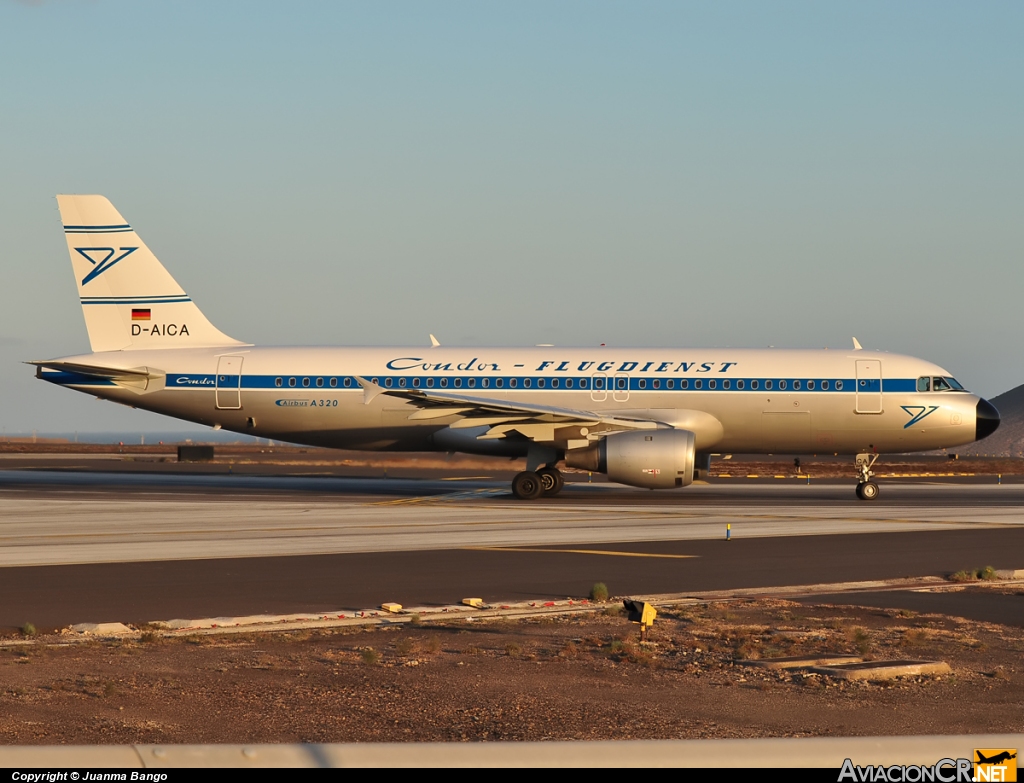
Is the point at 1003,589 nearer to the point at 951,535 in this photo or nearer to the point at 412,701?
the point at 951,535

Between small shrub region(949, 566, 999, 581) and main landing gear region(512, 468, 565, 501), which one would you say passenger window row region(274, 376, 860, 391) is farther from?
small shrub region(949, 566, 999, 581)

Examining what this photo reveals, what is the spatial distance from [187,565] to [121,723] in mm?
10030

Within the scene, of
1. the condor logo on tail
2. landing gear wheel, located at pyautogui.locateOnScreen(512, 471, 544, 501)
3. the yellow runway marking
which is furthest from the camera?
the condor logo on tail

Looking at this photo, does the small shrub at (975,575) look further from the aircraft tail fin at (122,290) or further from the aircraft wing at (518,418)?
the aircraft tail fin at (122,290)

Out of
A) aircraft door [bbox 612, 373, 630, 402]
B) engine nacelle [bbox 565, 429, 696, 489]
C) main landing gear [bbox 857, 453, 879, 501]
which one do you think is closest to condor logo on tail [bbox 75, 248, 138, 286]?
aircraft door [bbox 612, 373, 630, 402]

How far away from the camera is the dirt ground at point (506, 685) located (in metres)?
7.21

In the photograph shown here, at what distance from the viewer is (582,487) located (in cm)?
3731

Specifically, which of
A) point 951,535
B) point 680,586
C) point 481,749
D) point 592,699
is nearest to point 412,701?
point 592,699

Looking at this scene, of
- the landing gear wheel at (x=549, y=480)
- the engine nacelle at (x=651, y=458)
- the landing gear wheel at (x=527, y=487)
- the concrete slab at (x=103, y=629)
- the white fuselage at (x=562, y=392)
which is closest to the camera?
the concrete slab at (x=103, y=629)


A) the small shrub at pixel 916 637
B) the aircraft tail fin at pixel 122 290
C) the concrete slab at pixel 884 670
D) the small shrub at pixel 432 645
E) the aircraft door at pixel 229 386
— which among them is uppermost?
the aircraft tail fin at pixel 122 290

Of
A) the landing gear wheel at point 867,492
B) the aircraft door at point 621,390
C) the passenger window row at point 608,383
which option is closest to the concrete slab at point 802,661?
the aircraft door at point 621,390

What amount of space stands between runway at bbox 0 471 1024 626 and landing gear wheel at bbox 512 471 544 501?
45 cm

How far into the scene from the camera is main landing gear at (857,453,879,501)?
104 feet

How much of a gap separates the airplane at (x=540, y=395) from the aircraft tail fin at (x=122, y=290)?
0.11 m
